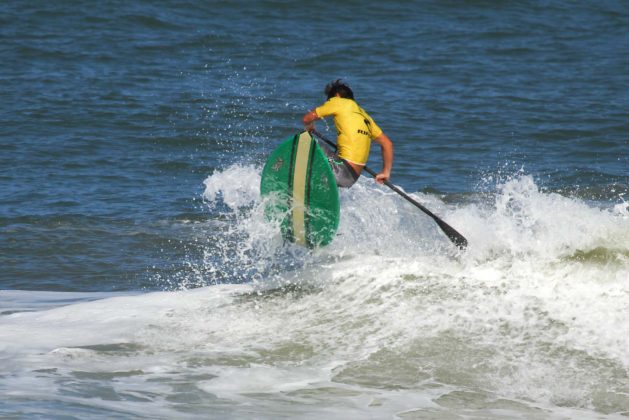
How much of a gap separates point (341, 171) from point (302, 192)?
41 cm

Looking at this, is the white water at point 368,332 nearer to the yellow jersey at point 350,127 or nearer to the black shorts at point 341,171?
the black shorts at point 341,171

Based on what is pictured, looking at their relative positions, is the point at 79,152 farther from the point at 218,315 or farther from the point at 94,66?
the point at 218,315

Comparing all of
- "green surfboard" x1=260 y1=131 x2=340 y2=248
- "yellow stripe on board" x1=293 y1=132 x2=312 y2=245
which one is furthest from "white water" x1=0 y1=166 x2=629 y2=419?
"yellow stripe on board" x1=293 y1=132 x2=312 y2=245

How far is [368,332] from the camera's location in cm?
800

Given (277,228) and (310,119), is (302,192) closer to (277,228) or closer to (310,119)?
(277,228)

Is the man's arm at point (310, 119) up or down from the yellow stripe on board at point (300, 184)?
up

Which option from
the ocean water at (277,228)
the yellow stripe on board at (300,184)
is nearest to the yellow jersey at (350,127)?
the yellow stripe on board at (300,184)

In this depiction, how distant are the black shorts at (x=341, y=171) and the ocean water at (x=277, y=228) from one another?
71 cm

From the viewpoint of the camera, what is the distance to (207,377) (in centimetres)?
704

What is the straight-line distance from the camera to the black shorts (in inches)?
368

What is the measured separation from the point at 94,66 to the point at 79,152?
4644 mm

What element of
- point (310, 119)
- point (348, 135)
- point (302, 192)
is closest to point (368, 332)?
point (302, 192)

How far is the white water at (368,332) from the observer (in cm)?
667

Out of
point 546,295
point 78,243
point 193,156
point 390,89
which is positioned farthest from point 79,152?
point 546,295
